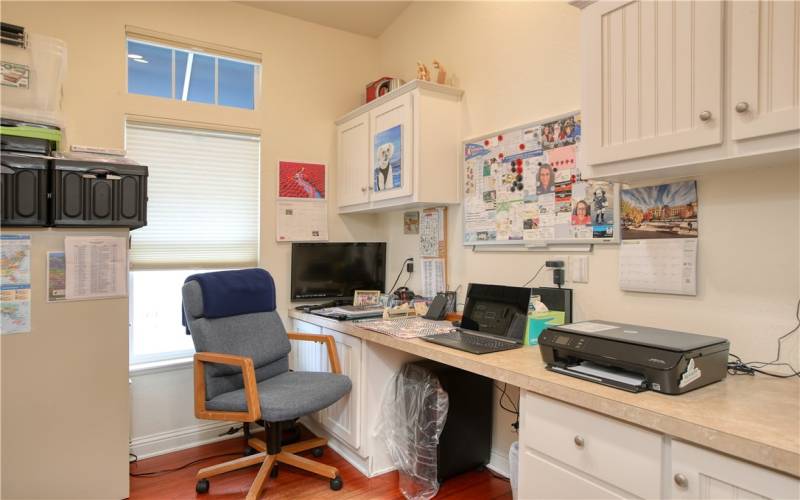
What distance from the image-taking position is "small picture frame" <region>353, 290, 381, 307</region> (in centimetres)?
321

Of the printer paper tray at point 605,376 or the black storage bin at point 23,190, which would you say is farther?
the black storage bin at point 23,190

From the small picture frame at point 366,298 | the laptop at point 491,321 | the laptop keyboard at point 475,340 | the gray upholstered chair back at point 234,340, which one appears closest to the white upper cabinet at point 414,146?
the small picture frame at point 366,298

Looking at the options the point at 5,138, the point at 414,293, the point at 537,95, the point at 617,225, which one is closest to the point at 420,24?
the point at 537,95

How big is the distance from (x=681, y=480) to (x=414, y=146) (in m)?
2.05

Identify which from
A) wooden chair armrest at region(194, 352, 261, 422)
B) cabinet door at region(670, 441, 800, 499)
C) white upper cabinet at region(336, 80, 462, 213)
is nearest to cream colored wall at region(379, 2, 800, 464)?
white upper cabinet at region(336, 80, 462, 213)

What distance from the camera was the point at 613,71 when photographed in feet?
5.31

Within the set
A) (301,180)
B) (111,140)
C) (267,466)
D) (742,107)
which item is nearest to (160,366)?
(267,466)

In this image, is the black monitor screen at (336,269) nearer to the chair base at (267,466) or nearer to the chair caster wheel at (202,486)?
the chair base at (267,466)

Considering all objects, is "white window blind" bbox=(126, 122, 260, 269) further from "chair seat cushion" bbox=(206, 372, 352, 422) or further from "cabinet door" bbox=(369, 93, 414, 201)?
"chair seat cushion" bbox=(206, 372, 352, 422)

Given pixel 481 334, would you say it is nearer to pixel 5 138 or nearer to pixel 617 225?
pixel 617 225

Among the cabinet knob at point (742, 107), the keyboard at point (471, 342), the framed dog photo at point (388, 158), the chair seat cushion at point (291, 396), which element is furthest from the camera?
the framed dog photo at point (388, 158)

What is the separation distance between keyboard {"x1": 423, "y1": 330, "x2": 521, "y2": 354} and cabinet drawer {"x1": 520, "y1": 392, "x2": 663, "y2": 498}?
1.30 ft

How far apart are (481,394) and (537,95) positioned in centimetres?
160

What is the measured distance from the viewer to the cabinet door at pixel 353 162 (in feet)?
10.4
